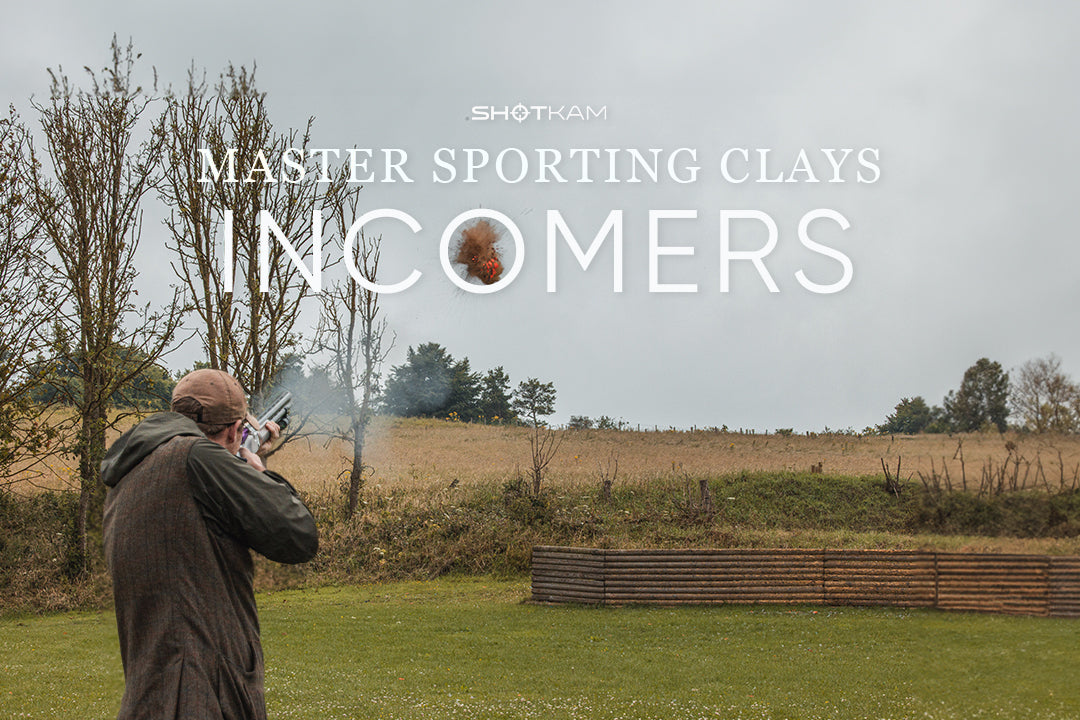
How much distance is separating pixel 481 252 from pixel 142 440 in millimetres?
11864

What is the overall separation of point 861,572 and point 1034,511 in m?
3.90

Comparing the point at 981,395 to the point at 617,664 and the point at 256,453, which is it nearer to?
the point at 617,664

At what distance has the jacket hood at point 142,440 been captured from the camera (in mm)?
2766

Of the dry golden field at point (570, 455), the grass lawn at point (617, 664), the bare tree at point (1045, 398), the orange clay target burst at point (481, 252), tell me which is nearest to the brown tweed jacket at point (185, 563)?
the grass lawn at point (617, 664)

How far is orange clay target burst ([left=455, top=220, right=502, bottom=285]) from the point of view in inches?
567

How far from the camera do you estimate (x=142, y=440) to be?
278cm

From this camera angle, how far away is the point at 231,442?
292 cm

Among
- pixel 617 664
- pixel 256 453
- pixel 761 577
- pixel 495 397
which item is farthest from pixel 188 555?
pixel 495 397

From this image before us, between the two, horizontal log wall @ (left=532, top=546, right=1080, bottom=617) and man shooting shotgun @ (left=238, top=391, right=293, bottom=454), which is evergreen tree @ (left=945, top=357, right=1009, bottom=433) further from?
man shooting shotgun @ (left=238, top=391, right=293, bottom=454)

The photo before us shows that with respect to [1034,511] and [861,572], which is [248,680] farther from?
[861,572]

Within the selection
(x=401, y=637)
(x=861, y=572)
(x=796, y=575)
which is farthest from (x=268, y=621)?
(x=861, y=572)

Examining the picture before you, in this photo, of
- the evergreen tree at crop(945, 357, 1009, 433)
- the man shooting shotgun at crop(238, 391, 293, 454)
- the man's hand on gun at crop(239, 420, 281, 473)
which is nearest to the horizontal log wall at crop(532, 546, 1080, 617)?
the evergreen tree at crop(945, 357, 1009, 433)

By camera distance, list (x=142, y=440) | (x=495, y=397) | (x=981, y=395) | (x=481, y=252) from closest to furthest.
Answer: (x=142, y=440), (x=981, y=395), (x=481, y=252), (x=495, y=397)

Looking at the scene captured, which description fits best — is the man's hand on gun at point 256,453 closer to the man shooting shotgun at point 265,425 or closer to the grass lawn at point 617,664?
the man shooting shotgun at point 265,425
